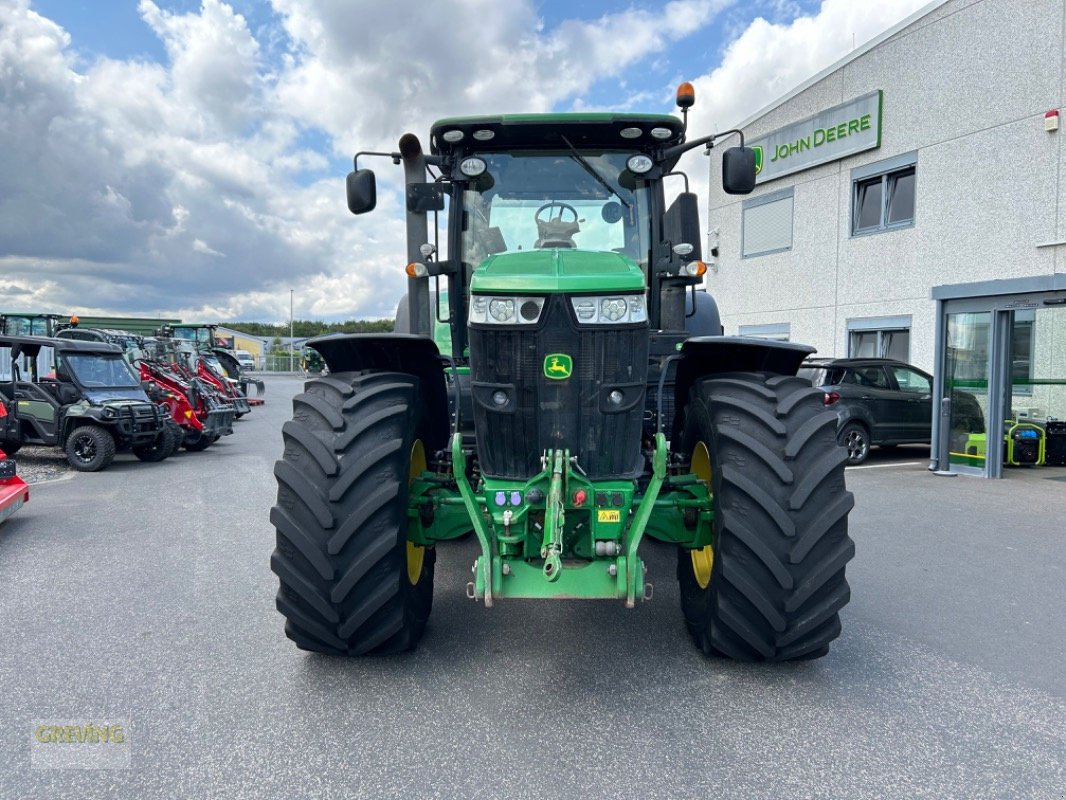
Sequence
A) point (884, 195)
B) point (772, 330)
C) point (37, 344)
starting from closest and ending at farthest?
point (37, 344) < point (884, 195) < point (772, 330)

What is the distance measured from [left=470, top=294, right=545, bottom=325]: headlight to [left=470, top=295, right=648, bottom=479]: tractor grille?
1.2 inches

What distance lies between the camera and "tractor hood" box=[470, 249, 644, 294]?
10.0ft

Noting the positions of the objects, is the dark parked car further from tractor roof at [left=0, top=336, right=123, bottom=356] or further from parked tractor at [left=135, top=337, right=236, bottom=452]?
tractor roof at [left=0, top=336, right=123, bottom=356]

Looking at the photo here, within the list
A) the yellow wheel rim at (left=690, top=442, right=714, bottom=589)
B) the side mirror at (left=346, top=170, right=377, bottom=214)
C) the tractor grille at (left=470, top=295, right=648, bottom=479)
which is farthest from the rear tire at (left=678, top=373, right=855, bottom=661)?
the side mirror at (left=346, top=170, right=377, bottom=214)

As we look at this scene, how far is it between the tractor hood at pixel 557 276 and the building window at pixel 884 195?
12.0 m

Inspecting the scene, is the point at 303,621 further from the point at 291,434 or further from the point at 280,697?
the point at 291,434

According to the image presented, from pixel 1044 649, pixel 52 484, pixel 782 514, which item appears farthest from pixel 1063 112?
pixel 52 484

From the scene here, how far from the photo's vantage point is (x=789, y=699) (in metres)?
3.11

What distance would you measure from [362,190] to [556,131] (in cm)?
111

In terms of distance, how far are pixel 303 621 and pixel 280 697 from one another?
1.07ft

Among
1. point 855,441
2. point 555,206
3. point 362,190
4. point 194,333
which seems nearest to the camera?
point 362,190

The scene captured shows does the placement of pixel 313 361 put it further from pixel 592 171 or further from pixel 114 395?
pixel 592 171

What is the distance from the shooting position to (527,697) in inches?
124

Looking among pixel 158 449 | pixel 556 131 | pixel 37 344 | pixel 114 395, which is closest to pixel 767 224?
pixel 158 449
